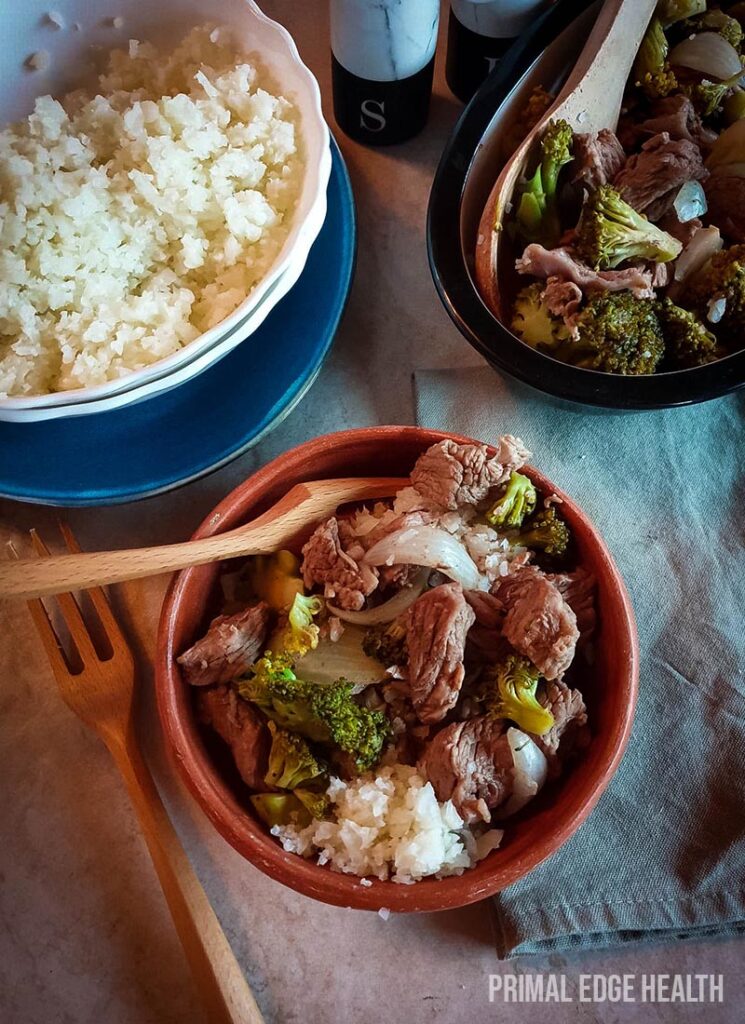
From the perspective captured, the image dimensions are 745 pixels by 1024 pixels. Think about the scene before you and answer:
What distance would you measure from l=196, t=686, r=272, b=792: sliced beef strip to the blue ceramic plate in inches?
15.6

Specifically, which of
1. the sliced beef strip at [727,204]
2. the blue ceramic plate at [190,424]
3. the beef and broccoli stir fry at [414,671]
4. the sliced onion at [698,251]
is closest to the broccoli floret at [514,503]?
the beef and broccoli stir fry at [414,671]

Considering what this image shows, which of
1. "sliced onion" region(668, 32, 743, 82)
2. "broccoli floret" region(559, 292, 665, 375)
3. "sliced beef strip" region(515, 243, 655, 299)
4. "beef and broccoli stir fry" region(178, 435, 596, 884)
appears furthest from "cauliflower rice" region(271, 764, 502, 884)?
"sliced onion" region(668, 32, 743, 82)

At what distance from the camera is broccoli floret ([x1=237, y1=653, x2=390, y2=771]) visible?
1236mm

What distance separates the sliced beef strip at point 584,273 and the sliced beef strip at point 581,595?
20.7 inches

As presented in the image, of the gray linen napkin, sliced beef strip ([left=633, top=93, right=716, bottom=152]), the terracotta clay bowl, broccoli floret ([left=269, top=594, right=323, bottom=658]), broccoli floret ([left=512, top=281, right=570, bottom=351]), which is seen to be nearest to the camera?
the terracotta clay bowl

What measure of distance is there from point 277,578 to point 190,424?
1.12ft

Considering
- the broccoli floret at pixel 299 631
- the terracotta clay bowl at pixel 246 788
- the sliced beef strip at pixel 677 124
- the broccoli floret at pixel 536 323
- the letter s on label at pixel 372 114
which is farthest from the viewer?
the letter s on label at pixel 372 114

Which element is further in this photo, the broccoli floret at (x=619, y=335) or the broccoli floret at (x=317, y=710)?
Result: the broccoli floret at (x=619, y=335)

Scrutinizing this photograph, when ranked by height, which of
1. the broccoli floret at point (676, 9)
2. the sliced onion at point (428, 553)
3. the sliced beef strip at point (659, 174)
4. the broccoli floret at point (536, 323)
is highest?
the broccoli floret at point (676, 9)

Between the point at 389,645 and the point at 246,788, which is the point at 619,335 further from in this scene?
the point at 246,788

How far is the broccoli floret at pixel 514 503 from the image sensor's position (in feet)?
4.52

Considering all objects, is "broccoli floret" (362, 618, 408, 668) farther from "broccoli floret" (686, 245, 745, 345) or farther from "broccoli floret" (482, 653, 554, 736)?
"broccoli floret" (686, 245, 745, 345)

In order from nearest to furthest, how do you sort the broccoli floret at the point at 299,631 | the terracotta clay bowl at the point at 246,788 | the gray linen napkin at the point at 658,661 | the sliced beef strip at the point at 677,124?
1. the terracotta clay bowl at the point at 246,788
2. the broccoli floret at the point at 299,631
3. the gray linen napkin at the point at 658,661
4. the sliced beef strip at the point at 677,124

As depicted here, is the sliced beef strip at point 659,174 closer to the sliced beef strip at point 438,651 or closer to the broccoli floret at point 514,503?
the broccoli floret at point 514,503
